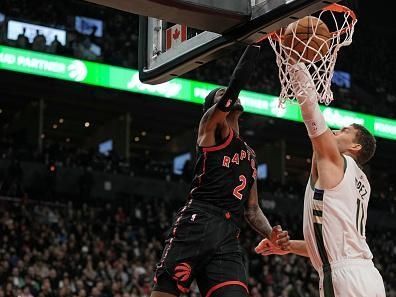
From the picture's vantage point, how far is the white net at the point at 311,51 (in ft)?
16.6

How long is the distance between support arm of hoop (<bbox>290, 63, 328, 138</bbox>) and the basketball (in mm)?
206

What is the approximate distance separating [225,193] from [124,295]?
9491 mm

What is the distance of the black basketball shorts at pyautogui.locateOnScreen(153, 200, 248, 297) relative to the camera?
200 inches

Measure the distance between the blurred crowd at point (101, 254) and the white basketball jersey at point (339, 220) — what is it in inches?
376

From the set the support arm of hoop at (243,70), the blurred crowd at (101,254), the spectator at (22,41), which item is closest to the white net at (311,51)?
the support arm of hoop at (243,70)

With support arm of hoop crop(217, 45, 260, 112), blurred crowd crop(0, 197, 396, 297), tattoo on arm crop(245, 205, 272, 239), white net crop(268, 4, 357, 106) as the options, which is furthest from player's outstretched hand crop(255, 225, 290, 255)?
blurred crowd crop(0, 197, 396, 297)

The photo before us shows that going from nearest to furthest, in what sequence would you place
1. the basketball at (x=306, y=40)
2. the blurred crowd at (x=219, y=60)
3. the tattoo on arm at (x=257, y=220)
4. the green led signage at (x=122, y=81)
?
the basketball at (x=306, y=40) < the tattoo on arm at (x=257, y=220) < the green led signage at (x=122, y=81) < the blurred crowd at (x=219, y=60)

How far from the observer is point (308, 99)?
4629 millimetres

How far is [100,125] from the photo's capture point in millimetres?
29953

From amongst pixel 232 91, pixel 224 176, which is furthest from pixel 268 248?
pixel 232 91

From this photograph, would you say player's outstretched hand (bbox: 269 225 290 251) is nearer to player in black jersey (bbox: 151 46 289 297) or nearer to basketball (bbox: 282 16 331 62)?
player in black jersey (bbox: 151 46 289 297)

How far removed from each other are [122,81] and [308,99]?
1812cm

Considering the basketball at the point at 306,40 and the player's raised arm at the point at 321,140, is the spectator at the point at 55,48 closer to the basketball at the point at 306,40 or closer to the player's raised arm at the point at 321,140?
the basketball at the point at 306,40

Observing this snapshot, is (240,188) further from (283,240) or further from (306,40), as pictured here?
(306,40)
